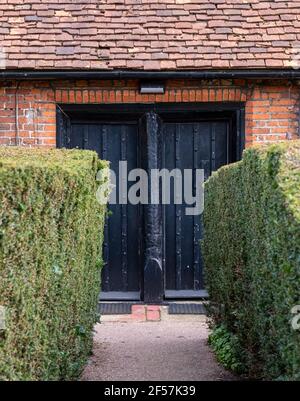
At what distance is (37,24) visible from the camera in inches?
382

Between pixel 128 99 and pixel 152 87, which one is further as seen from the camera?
pixel 128 99

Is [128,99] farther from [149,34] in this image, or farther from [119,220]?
[119,220]

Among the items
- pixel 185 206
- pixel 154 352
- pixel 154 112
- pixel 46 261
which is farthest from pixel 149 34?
pixel 46 261

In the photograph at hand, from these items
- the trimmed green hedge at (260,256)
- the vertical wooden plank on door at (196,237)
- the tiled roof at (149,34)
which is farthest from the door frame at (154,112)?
the trimmed green hedge at (260,256)

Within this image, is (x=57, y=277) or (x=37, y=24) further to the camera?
(x=37, y=24)

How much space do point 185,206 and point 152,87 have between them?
1766 mm

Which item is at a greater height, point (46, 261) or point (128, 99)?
point (128, 99)

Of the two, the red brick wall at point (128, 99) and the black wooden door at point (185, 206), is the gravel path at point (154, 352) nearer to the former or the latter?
the black wooden door at point (185, 206)

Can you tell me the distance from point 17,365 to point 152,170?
6492 mm

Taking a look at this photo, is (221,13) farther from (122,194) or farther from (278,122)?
(122,194)

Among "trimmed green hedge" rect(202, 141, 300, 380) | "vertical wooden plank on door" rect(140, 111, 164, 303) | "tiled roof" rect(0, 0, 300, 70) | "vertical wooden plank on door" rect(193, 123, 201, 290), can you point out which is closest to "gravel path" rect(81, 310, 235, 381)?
"trimmed green hedge" rect(202, 141, 300, 380)

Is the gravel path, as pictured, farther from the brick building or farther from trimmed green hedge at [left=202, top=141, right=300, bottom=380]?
the brick building

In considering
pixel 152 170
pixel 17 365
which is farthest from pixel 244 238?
pixel 152 170

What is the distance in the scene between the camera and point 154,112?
31.9 feet
